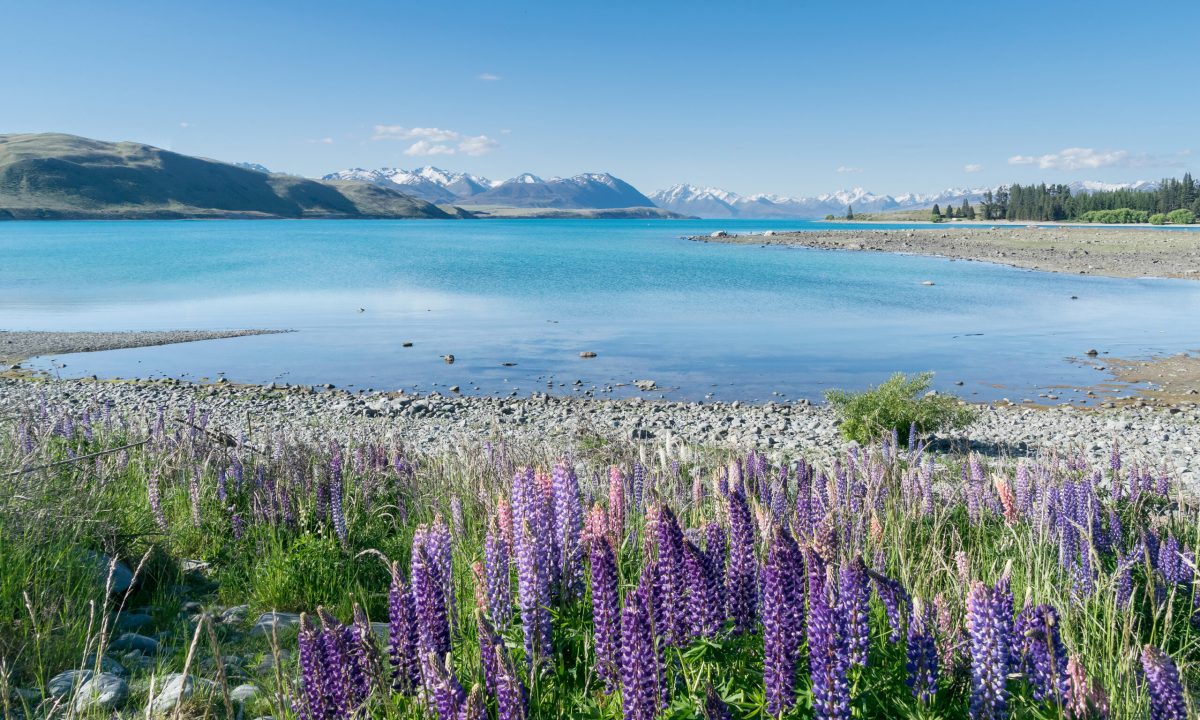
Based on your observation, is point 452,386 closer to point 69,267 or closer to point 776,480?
point 776,480

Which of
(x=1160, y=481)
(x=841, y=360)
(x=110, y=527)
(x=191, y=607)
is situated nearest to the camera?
(x=191, y=607)

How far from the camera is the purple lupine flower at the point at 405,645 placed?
10.5 feet

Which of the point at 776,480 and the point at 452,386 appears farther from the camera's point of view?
the point at 452,386

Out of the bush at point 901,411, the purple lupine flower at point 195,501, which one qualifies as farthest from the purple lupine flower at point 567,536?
the bush at point 901,411

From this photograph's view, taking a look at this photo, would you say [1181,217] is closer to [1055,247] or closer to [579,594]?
[1055,247]

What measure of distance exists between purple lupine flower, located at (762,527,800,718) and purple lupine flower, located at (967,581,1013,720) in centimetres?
69

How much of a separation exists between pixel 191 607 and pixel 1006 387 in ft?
71.7

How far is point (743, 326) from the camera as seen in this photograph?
34844 millimetres

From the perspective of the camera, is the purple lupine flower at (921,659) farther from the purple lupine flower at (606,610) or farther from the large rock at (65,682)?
the large rock at (65,682)

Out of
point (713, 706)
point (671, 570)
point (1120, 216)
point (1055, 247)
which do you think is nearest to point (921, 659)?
point (671, 570)

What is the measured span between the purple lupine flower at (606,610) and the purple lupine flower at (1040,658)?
1565 millimetres

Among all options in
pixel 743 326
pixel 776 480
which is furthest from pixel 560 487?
pixel 743 326

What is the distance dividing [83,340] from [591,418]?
902 inches

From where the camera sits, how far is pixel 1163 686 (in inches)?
107
